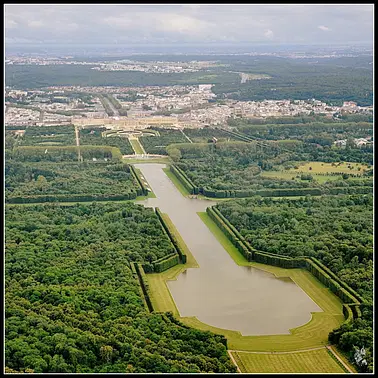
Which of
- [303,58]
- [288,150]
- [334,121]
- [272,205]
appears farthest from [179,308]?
[303,58]

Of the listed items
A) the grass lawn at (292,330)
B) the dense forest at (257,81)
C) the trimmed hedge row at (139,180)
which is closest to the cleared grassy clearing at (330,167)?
the trimmed hedge row at (139,180)

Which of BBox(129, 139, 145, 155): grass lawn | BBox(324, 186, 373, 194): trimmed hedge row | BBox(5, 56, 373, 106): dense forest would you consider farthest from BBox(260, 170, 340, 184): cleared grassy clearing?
Answer: BBox(5, 56, 373, 106): dense forest

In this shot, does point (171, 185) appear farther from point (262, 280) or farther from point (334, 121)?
point (334, 121)

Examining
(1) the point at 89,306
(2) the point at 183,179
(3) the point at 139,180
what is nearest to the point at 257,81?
(2) the point at 183,179

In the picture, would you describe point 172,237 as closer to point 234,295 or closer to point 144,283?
point 144,283

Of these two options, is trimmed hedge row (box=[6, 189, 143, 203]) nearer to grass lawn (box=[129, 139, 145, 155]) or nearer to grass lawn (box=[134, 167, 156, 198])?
grass lawn (box=[134, 167, 156, 198])

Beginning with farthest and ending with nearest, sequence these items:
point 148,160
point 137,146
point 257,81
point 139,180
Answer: point 257,81 < point 137,146 < point 148,160 < point 139,180
